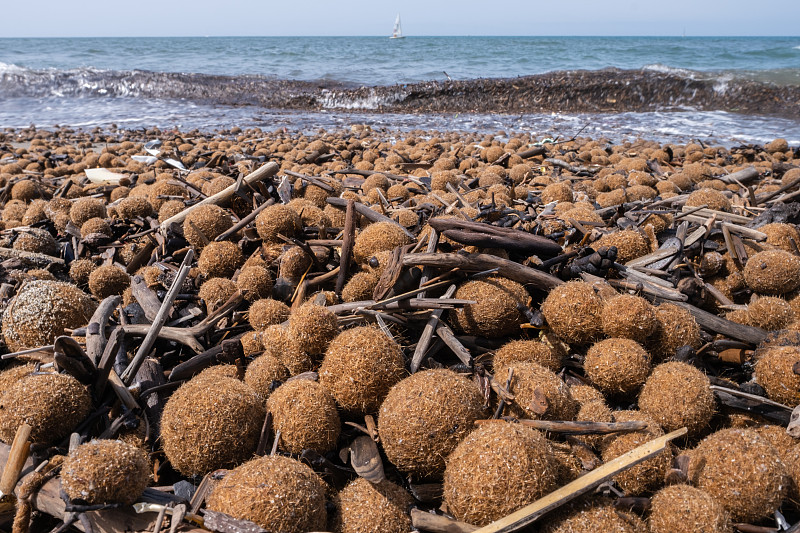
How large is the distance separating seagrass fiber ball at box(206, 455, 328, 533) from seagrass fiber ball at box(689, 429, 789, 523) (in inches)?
61.2

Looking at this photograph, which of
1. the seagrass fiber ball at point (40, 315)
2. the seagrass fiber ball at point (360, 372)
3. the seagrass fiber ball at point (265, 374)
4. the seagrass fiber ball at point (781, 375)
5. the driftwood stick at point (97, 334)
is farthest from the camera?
the seagrass fiber ball at point (40, 315)

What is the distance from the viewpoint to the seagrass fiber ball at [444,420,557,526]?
1.76 m

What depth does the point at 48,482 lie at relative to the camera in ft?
6.61

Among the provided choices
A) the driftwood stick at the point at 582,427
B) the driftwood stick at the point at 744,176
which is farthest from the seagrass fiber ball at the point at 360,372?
the driftwood stick at the point at 744,176

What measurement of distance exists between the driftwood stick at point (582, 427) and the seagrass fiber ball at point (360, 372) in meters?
0.64

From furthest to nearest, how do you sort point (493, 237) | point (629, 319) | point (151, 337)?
1. point (493, 237)
2. point (151, 337)
3. point (629, 319)

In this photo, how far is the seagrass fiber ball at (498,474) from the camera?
1758mm

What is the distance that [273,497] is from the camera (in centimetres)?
177

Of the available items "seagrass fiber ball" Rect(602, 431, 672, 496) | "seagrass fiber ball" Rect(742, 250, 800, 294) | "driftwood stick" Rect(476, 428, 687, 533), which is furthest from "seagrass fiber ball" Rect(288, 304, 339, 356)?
"seagrass fiber ball" Rect(742, 250, 800, 294)

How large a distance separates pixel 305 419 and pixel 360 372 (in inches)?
12.5

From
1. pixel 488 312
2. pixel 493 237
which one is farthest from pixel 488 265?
pixel 488 312

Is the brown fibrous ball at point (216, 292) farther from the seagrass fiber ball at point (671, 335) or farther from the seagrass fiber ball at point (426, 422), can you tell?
the seagrass fiber ball at point (671, 335)

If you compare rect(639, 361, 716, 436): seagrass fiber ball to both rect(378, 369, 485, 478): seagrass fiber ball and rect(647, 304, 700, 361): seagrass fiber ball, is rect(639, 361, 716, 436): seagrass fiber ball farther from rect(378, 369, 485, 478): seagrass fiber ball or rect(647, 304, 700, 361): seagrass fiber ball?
A: rect(378, 369, 485, 478): seagrass fiber ball

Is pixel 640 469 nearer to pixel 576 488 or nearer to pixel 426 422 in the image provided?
pixel 576 488
